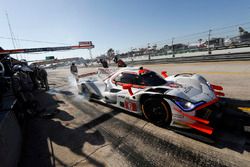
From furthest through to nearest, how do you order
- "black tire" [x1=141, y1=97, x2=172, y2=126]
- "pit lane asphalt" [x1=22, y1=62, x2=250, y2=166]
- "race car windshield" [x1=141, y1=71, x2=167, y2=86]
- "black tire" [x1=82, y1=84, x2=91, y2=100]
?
"black tire" [x1=82, y1=84, x2=91, y2=100], "race car windshield" [x1=141, y1=71, x2=167, y2=86], "black tire" [x1=141, y1=97, x2=172, y2=126], "pit lane asphalt" [x1=22, y1=62, x2=250, y2=166]

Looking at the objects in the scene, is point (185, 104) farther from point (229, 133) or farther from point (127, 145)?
point (127, 145)

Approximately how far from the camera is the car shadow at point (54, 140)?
2.84 m

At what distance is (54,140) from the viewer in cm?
356

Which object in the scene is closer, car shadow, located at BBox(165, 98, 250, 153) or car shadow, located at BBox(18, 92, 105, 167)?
car shadow, located at BBox(165, 98, 250, 153)

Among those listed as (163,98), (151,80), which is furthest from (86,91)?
(163,98)

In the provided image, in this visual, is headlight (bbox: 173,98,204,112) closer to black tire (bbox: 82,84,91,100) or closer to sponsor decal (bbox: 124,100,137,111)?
sponsor decal (bbox: 124,100,137,111)

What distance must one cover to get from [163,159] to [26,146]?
10.3 ft

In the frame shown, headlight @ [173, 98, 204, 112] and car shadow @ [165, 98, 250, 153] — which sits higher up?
headlight @ [173, 98, 204, 112]

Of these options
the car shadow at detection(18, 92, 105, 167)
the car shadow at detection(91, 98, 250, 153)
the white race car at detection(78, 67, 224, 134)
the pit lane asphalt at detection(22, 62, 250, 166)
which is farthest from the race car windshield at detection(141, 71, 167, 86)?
the car shadow at detection(18, 92, 105, 167)

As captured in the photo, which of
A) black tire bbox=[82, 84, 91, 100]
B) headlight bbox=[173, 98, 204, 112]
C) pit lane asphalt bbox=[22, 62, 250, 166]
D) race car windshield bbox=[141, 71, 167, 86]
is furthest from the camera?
black tire bbox=[82, 84, 91, 100]

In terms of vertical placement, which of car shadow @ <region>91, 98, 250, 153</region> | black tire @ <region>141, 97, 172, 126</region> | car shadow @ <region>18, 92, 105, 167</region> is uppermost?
black tire @ <region>141, 97, 172, 126</region>

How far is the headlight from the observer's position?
9.32 feet

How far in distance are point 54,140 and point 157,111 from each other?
2.65 metres

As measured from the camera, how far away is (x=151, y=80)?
415cm
